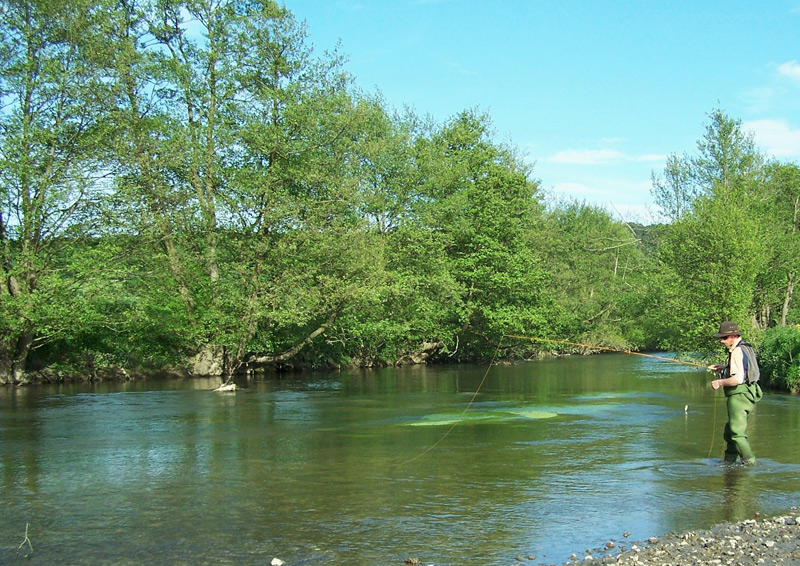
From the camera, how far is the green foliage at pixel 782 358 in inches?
1001

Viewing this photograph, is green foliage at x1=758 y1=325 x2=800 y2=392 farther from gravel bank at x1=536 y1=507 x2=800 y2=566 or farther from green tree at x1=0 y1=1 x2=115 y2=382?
green tree at x1=0 y1=1 x2=115 y2=382

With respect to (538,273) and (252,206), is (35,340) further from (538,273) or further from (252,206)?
(538,273)

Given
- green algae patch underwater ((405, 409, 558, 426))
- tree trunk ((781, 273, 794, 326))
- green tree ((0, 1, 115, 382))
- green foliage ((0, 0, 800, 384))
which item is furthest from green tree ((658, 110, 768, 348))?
green tree ((0, 1, 115, 382))

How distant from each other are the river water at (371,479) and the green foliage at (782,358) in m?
3.25

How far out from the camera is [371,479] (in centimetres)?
1140

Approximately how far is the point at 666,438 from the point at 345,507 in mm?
8052

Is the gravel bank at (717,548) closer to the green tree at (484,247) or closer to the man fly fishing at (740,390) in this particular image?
the man fly fishing at (740,390)

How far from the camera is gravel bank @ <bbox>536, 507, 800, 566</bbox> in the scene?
22.7ft

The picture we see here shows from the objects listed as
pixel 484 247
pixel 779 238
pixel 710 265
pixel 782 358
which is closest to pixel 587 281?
pixel 484 247

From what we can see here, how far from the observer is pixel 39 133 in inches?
1158

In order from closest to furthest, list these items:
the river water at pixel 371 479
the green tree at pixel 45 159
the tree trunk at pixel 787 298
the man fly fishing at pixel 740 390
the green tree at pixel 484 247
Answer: the river water at pixel 371 479, the man fly fishing at pixel 740 390, the green tree at pixel 45 159, the tree trunk at pixel 787 298, the green tree at pixel 484 247

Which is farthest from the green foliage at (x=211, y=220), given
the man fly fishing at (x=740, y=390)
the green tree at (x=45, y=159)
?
the man fly fishing at (x=740, y=390)

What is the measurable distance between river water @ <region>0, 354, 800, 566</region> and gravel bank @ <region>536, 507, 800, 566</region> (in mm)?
337

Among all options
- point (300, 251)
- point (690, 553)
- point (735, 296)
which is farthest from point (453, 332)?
point (690, 553)
